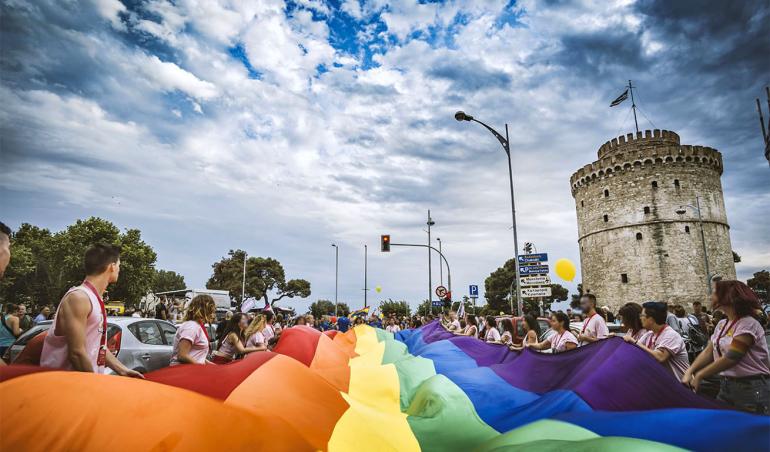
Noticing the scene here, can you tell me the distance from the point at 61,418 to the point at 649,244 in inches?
1837

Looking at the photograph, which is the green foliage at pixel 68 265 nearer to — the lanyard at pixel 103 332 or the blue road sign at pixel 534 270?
the blue road sign at pixel 534 270

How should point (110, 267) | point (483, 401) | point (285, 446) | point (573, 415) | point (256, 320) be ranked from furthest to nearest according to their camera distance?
point (256, 320)
point (483, 401)
point (573, 415)
point (110, 267)
point (285, 446)

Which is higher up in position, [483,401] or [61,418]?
[61,418]

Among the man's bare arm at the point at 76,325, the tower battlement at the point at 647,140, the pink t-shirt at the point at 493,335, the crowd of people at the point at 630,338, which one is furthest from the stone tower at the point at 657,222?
the man's bare arm at the point at 76,325

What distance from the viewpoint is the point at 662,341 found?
531 cm

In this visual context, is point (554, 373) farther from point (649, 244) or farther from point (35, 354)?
point (649, 244)

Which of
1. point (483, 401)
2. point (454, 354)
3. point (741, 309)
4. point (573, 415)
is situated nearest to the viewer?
point (573, 415)

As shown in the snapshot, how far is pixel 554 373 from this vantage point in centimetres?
582

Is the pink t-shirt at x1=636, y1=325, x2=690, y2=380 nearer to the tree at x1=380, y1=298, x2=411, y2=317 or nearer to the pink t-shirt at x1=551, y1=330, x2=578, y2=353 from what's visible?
the pink t-shirt at x1=551, y1=330, x2=578, y2=353

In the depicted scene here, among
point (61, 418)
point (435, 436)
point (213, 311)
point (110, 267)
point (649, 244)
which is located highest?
point (649, 244)

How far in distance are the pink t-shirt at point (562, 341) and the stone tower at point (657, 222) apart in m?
38.4

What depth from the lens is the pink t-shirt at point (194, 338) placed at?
5.38 metres

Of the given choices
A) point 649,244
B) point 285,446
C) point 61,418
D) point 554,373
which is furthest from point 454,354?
point 649,244

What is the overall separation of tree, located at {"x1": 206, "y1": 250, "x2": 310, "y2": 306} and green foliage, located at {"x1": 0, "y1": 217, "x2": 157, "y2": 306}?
22.2 metres
